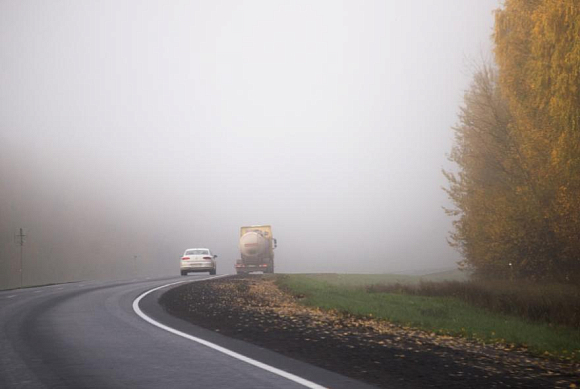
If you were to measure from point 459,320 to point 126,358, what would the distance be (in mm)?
9414

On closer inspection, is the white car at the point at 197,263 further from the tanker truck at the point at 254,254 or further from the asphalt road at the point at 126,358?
the asphalt road at the point at 126,358

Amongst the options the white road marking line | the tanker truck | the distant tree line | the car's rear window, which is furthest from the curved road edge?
the tanker truck

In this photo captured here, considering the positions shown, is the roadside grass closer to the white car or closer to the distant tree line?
the distant tree line

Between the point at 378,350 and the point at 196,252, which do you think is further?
the point at 196,252

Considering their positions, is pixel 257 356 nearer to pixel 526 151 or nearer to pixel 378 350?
pixel 378 350

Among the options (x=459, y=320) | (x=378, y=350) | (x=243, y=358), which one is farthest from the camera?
(x=459, y=320)

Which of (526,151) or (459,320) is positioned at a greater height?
(526,151)

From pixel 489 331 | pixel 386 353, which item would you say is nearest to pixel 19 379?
pixel 386 353

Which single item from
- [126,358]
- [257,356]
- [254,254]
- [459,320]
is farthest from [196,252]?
[257,356]

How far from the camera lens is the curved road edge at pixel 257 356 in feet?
24.5

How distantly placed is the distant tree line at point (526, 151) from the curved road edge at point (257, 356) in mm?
11886

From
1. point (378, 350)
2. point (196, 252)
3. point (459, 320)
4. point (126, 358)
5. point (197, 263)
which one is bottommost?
point (459, 320)

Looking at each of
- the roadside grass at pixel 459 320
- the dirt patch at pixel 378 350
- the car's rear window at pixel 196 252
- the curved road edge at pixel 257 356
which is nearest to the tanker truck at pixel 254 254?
the car's rear window at pixel 196 252

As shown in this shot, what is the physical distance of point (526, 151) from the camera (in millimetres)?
21000
